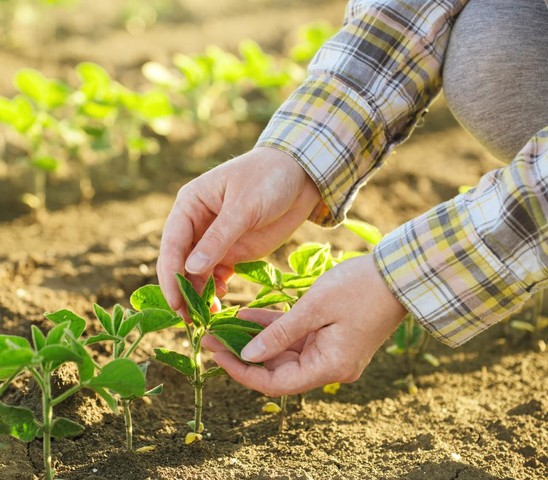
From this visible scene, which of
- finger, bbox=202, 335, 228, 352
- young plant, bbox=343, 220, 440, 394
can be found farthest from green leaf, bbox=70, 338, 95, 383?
young plant, bbox=343, 220, 440, 394

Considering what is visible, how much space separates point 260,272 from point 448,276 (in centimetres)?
38

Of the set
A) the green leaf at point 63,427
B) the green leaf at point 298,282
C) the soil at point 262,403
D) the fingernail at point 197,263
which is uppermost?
the fingernail at point 197,263

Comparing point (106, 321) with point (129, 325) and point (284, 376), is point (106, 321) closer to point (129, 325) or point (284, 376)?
point (129, 325)

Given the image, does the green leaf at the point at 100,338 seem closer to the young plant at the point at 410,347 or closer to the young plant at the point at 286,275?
the young plant at the point at 286,275

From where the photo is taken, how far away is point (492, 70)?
Answer: 6.21 feet

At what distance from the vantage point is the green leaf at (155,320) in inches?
59.1

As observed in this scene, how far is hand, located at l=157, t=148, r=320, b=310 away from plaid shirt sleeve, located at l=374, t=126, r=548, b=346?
30 centimetres

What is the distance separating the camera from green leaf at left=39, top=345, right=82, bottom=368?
1249mm

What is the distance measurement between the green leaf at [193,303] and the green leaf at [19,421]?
0.33 meters

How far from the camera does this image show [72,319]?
1.47m

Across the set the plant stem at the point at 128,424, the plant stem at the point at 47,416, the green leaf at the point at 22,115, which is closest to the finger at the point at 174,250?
the plant stem at the point at 128,424

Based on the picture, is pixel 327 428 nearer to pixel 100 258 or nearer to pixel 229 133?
pixel 100 258

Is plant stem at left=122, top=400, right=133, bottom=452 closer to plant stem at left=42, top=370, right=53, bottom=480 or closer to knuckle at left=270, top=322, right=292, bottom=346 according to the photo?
plant stem at left=42, top=370, right=53, bottom=480

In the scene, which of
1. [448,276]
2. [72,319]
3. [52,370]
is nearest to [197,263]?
[72,319]
